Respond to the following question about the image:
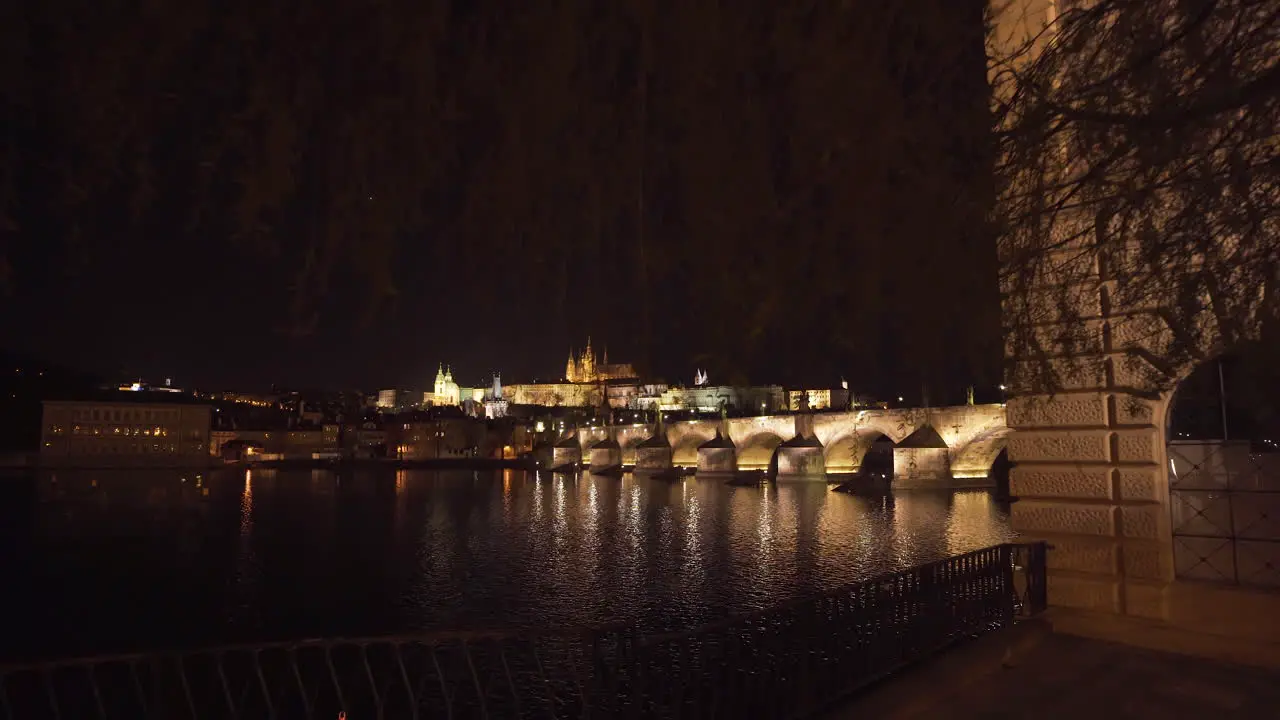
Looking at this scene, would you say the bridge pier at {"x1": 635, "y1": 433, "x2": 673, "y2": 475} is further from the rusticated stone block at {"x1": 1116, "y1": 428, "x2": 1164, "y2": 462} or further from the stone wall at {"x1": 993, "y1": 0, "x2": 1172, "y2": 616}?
the rusticated stone block at {"x1": 1116, "y1": 428, "x2": 1164, "y2": 462}

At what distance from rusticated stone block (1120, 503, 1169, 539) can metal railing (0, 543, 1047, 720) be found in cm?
73

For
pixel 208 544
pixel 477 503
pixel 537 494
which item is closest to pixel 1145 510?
pixel 208 544

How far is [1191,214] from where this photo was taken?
2.91 m

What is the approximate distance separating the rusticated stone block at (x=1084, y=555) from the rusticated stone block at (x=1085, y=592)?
0.25ft

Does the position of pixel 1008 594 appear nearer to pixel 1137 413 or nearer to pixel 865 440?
pixel 1137 413

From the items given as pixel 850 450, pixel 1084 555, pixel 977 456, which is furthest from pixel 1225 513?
pixel 850 450

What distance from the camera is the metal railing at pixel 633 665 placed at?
15.3ft

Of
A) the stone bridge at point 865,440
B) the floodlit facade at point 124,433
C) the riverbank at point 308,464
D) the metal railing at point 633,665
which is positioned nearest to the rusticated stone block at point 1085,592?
the metal railing at point 633,665

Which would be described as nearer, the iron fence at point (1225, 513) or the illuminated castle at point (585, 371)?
the iron fence at point (1225, 513)

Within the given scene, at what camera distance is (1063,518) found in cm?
684

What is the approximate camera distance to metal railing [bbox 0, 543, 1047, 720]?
467 cm

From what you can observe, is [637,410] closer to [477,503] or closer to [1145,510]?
[477,503]

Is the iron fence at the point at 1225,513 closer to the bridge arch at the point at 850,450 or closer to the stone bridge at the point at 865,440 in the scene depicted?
the stone bridge at the point at 865,440

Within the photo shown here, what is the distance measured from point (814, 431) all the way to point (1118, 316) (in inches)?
2204
